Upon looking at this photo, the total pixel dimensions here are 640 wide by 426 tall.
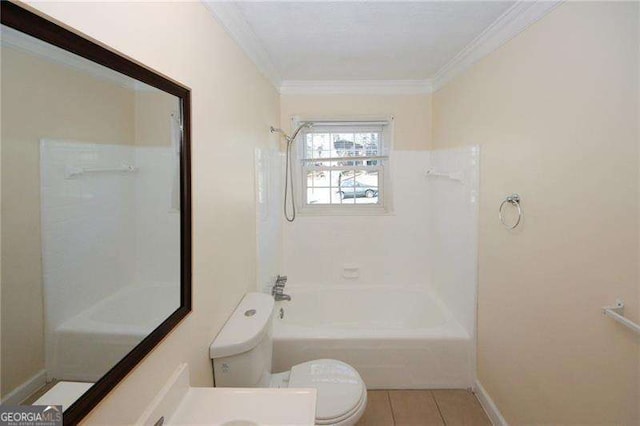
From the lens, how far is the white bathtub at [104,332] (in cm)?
70

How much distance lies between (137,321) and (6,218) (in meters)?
0.48

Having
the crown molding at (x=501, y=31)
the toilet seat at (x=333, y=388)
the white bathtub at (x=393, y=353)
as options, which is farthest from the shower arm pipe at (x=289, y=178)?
the toilet seat at (x=333, y=388)

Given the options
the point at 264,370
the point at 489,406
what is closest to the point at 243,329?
the point at 264,370

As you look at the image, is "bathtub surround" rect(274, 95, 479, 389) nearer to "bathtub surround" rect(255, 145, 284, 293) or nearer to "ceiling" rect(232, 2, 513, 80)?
"bathtub surround" rect(255, 145, 284, 293)

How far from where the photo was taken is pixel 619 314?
45.0 inches

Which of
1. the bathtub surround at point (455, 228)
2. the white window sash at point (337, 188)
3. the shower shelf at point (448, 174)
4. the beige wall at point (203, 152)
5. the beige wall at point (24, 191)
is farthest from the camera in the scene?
the white window sash at point (337, 188)

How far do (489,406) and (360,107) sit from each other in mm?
2480

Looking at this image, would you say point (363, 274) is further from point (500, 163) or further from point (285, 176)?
point (500, 163)

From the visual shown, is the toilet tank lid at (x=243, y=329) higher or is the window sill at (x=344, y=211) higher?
the window sill at (x=344, y=211)

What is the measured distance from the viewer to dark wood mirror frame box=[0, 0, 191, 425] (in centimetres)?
59

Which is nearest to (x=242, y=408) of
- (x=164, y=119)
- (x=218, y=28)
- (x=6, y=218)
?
(x=6, y=218)

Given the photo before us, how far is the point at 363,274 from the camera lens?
324cm

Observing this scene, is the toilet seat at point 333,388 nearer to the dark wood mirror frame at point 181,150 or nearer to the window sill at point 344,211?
the dark wood mirror frame at point 181,150

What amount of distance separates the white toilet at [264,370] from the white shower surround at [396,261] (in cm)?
55
